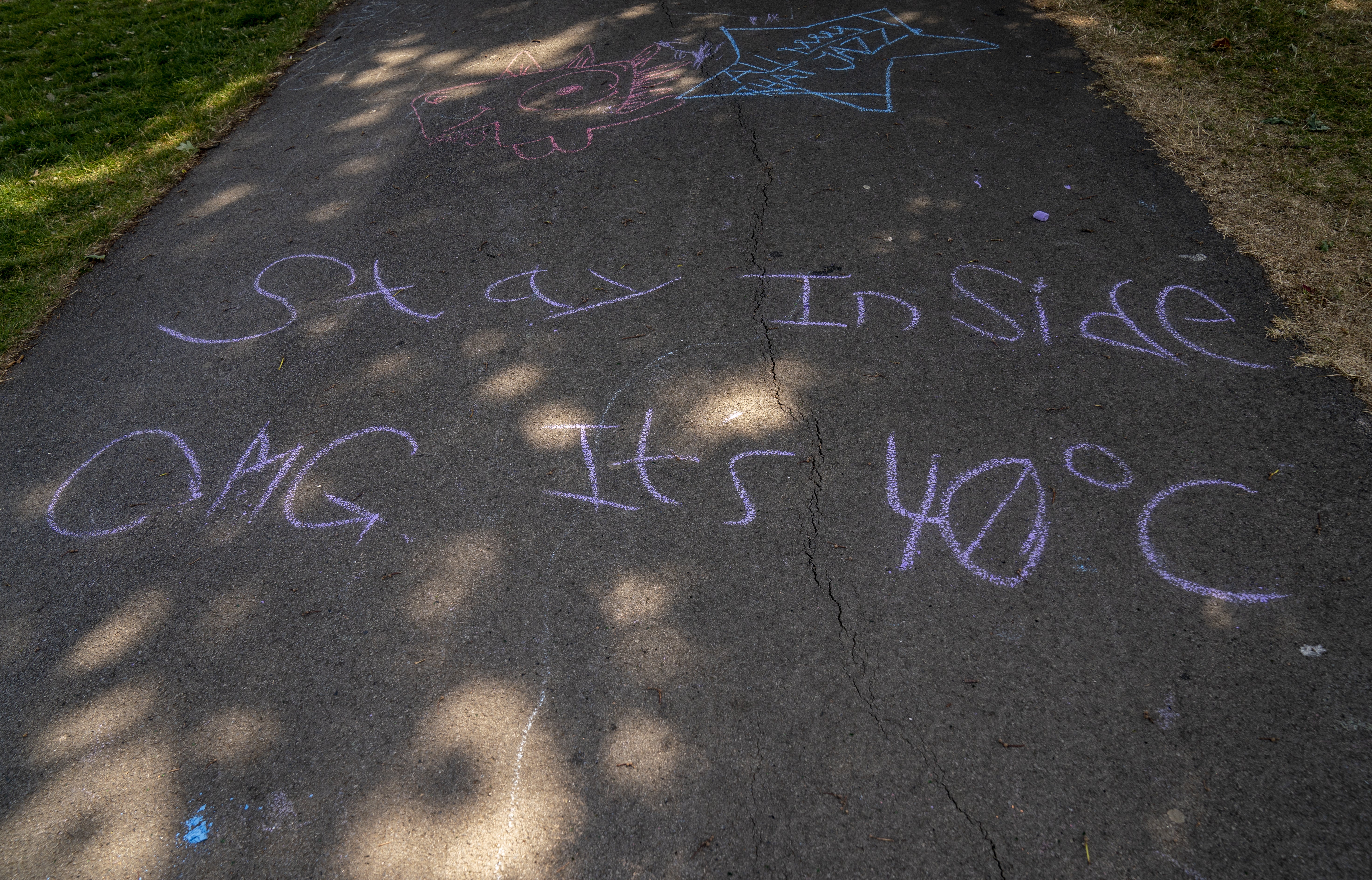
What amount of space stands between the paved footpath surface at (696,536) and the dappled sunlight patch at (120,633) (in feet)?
0.06

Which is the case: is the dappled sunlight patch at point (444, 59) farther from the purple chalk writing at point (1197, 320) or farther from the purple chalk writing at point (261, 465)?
the purple chalk writing at point (1197, 320)

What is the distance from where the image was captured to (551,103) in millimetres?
5137

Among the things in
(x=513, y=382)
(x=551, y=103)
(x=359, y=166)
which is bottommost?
(x=513, y=382)

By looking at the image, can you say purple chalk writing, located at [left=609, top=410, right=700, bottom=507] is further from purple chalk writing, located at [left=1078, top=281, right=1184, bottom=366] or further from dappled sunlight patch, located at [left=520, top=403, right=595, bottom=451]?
purple chalk writing, located at [left=1078, top=281, right=1184, bottom=366]

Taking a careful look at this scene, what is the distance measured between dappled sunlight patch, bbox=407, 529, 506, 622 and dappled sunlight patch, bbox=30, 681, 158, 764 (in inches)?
33.1

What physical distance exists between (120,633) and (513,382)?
163cm

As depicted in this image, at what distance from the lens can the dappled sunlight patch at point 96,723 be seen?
7.02 ft

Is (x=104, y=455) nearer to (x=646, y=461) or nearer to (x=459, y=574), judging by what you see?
(x=459, y=574)

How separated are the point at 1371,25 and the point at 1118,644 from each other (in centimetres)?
571

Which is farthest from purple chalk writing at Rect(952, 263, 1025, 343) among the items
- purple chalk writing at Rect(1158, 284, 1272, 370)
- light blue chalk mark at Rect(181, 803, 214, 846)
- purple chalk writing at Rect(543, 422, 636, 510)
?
light blue chalk mark at Rect(181, 803, 214, 846)

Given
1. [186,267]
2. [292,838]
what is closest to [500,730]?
[292,838]

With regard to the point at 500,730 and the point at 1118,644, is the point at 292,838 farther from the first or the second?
the point at 1118,644

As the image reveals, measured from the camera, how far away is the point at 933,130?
4465 mm

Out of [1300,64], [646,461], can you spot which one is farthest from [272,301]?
[1300,64]
